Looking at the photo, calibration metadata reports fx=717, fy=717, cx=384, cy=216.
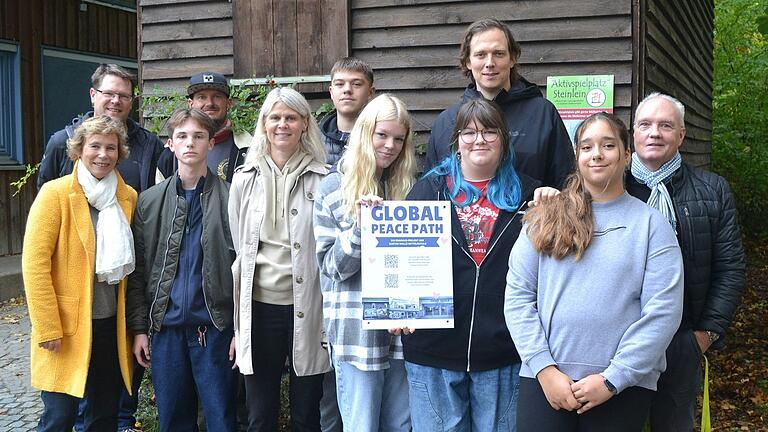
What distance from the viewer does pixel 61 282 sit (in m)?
3.52

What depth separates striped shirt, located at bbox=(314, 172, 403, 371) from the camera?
10.1 ft

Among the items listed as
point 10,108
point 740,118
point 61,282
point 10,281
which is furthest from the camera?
point 740,118

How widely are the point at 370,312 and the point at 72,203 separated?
170 centimetres

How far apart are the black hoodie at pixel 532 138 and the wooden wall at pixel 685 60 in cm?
252

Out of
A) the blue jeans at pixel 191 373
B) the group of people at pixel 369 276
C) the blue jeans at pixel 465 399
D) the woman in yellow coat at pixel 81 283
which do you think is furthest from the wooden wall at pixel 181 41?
the blue jeans at pixel 465 399

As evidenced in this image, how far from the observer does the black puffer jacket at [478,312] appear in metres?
2.78

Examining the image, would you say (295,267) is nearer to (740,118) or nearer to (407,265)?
(407,265)

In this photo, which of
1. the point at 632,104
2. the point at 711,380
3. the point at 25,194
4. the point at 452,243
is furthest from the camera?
the point at 25,194

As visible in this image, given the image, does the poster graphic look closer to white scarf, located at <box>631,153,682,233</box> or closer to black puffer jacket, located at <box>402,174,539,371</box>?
white scarf, located at <box>631,153,682,233</box>

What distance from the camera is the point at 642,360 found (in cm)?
247

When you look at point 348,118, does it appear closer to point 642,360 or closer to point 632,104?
point 642,360

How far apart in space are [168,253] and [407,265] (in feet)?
4.54

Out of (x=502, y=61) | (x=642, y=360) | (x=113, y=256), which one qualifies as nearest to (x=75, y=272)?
(x=113, y=256)

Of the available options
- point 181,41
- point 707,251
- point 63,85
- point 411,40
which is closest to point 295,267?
point 707,251
